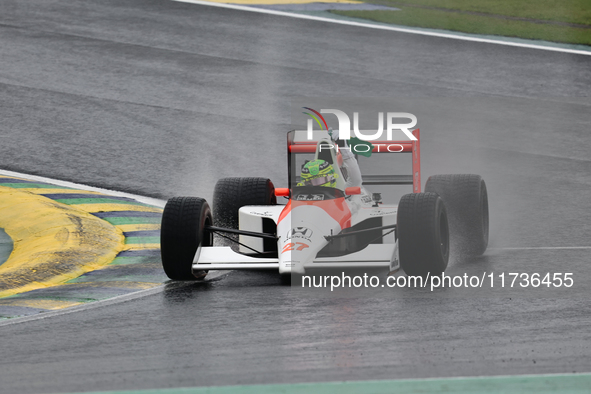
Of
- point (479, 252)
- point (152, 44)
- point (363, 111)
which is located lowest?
point (479, 252)

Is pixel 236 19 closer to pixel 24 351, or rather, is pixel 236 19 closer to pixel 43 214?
pixel 43 214

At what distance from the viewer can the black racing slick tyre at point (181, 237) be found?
7332 millimetres

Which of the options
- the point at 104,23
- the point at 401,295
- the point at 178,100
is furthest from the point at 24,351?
the point at 104,23

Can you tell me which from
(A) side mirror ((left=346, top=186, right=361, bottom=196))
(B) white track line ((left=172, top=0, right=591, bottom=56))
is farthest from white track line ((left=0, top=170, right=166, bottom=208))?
(B) white track line ((left=172, top=0, right=591, bottom=56))

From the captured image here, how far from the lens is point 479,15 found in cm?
2062

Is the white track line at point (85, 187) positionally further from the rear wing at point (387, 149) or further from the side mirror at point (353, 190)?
the side mirror at point (353, 190)

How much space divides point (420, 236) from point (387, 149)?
2130mm

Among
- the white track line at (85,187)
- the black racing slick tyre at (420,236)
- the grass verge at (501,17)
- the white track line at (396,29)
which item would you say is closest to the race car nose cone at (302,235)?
the black racing slick tyre at (420,236)

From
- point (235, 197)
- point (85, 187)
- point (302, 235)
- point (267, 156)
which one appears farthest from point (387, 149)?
point (85, 187)

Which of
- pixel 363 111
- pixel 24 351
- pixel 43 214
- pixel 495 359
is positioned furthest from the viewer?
pixel 363 111

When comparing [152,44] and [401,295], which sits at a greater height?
[152,44]

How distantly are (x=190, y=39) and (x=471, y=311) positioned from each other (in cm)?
1353

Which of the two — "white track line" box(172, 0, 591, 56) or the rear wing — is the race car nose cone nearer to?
the rear wing

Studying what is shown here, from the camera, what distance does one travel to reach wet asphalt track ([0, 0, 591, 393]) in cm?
522
